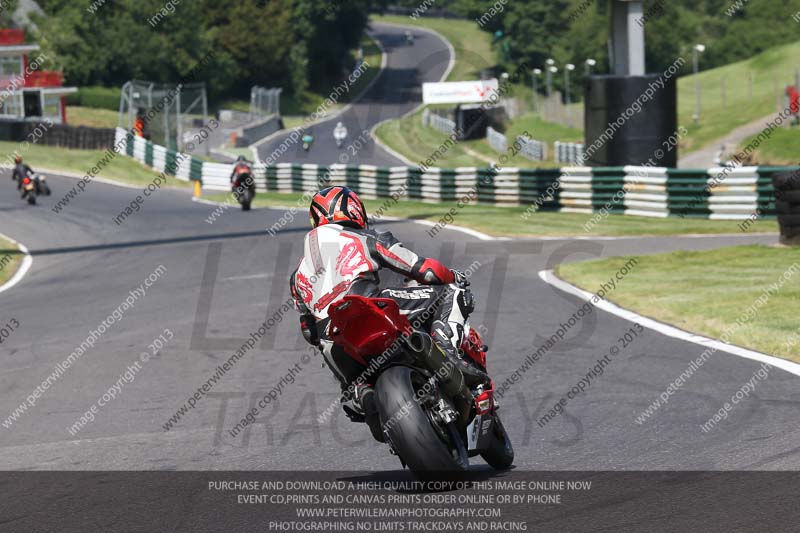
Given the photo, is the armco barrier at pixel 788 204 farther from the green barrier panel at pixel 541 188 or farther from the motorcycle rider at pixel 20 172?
the motorcycle rider at pixel 20 172

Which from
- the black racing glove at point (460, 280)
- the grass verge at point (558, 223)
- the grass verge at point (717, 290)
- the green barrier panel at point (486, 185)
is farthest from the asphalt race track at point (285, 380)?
the green barrier panel at point (486, 185)

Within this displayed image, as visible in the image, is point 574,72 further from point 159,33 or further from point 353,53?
point 159,33

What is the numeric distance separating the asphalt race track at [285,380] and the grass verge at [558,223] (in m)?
2.02

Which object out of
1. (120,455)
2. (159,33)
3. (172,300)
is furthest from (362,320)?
(159,33)

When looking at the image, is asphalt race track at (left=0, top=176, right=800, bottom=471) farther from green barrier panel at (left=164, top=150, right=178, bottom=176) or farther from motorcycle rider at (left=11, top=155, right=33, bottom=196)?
green barrier panel at (left=164, top=150, right=178, bottom=176)

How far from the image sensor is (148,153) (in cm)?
5166

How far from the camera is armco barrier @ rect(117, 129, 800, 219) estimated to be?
25.5m

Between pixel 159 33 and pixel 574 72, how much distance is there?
4374 cm

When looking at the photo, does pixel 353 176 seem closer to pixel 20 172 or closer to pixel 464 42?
pixel 20 172

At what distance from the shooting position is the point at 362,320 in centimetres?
593

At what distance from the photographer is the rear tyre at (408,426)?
5988 millimetres

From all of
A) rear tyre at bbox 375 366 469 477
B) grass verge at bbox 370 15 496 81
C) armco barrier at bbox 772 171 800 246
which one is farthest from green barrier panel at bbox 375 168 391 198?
grass verge at bbox 370 15 496 81

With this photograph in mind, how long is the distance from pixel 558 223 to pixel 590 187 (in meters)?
3.49

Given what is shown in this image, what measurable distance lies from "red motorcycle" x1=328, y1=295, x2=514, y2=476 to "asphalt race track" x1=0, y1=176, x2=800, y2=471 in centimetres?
86
